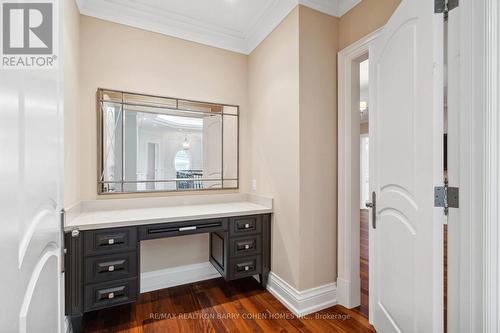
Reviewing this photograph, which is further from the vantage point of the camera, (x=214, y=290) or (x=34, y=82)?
(x=214, y=290)

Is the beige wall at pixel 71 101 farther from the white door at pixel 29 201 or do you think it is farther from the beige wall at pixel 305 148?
the beige wall at pixel 305 148

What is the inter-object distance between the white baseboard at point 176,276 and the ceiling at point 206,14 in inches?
96.0

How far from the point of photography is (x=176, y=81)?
8.16 ft

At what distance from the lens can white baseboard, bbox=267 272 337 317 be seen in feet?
6.45

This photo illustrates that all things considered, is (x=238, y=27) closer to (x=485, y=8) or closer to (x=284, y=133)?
(x=284, y=133)

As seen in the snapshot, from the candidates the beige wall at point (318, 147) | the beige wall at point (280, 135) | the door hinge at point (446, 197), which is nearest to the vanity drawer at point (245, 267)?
the beige wall at point (280, 135)

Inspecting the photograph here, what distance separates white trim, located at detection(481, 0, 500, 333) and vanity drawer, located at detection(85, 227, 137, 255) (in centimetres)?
205

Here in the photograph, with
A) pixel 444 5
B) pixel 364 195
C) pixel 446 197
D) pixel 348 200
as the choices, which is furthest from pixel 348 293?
pixel 364 195

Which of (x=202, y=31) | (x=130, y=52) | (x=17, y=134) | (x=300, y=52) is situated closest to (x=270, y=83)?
(x=300, y=52)

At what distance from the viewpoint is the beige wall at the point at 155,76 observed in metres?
2.12

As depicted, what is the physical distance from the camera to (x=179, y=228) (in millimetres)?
1992

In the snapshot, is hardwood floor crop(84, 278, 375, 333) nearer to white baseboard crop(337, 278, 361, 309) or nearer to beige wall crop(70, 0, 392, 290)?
white baseboard crop(337, 278, 361, 309)

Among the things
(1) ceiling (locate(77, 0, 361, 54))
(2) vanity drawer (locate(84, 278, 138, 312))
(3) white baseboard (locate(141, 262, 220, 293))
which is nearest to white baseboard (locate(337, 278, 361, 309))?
(3) white baseboard (locate(141, 262, 220, 293))

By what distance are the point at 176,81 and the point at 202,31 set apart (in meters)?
0.61
